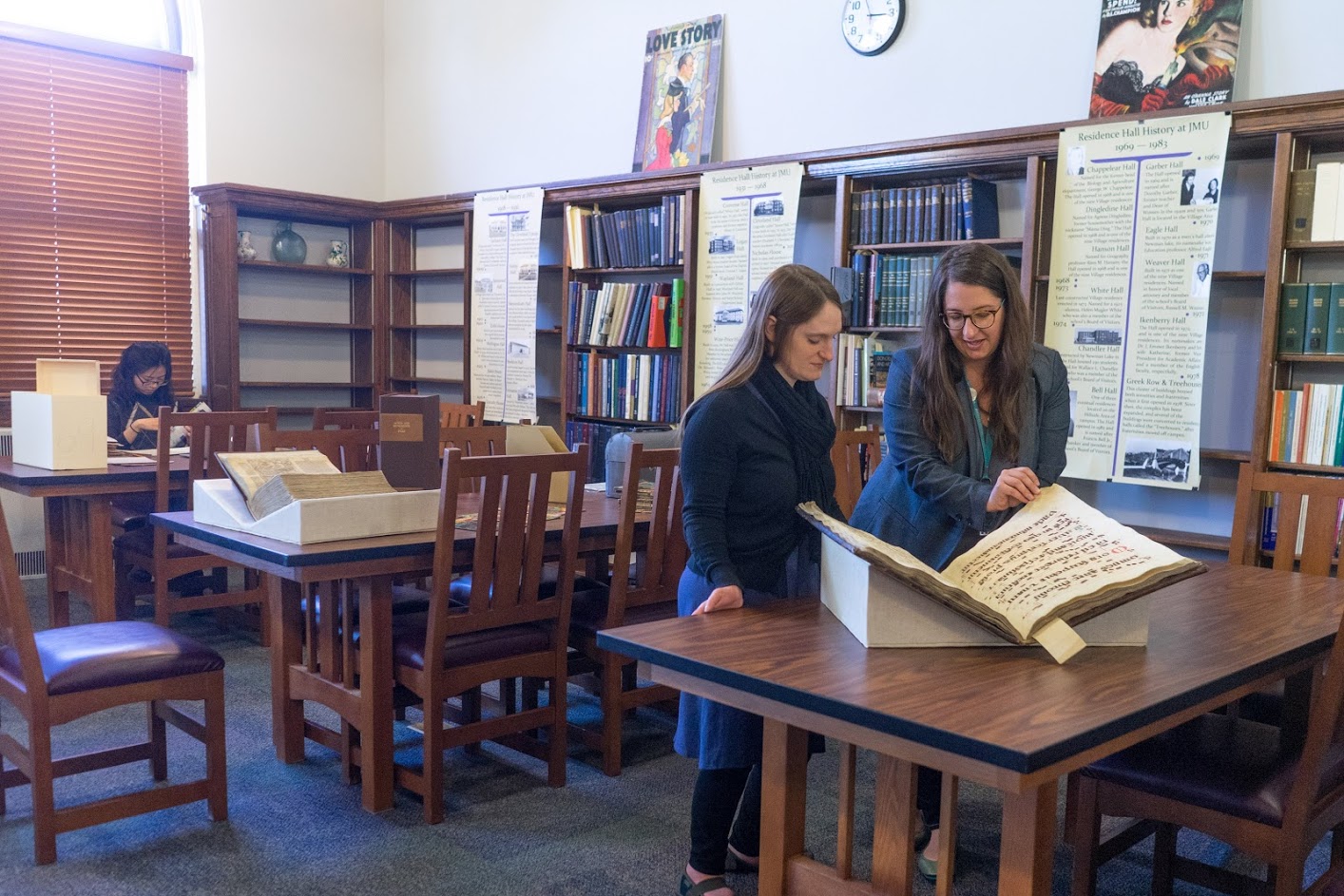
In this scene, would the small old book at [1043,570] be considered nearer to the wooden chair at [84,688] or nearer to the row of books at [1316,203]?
the wooden chair at [84,688]

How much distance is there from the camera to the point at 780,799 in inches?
67.3

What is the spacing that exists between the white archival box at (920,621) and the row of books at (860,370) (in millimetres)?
2830

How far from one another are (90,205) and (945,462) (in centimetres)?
535

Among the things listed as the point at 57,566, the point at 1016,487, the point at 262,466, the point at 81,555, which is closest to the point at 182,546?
the point at 81,555

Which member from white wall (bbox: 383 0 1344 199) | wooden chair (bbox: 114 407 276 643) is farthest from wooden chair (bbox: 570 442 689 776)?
white wall (bbox: 383 0 1344 199)


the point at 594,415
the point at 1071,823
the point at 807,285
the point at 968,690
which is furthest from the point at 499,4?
the point at 968,690

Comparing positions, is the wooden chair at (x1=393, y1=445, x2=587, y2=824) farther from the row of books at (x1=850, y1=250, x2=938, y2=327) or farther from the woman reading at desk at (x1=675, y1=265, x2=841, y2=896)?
the row of books at (x1=850, y1=250, x2=938, y2=327)

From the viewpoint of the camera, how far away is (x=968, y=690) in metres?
1.45

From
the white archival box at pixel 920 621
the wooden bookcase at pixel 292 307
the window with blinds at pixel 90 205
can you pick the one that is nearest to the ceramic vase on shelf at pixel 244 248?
the wooden bookcase at pixel 292 307

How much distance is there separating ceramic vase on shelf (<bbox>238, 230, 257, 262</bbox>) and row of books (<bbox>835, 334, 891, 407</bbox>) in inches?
139

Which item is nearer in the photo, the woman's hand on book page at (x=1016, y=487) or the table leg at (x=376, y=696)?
the woman's hand on book page at (x=1016, y=487)

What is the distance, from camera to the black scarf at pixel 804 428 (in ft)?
7.06

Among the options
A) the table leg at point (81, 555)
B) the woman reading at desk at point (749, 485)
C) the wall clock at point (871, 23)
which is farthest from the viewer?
the wall clock at point (871, 23)

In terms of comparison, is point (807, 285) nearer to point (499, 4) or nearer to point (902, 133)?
point (902, 133)
